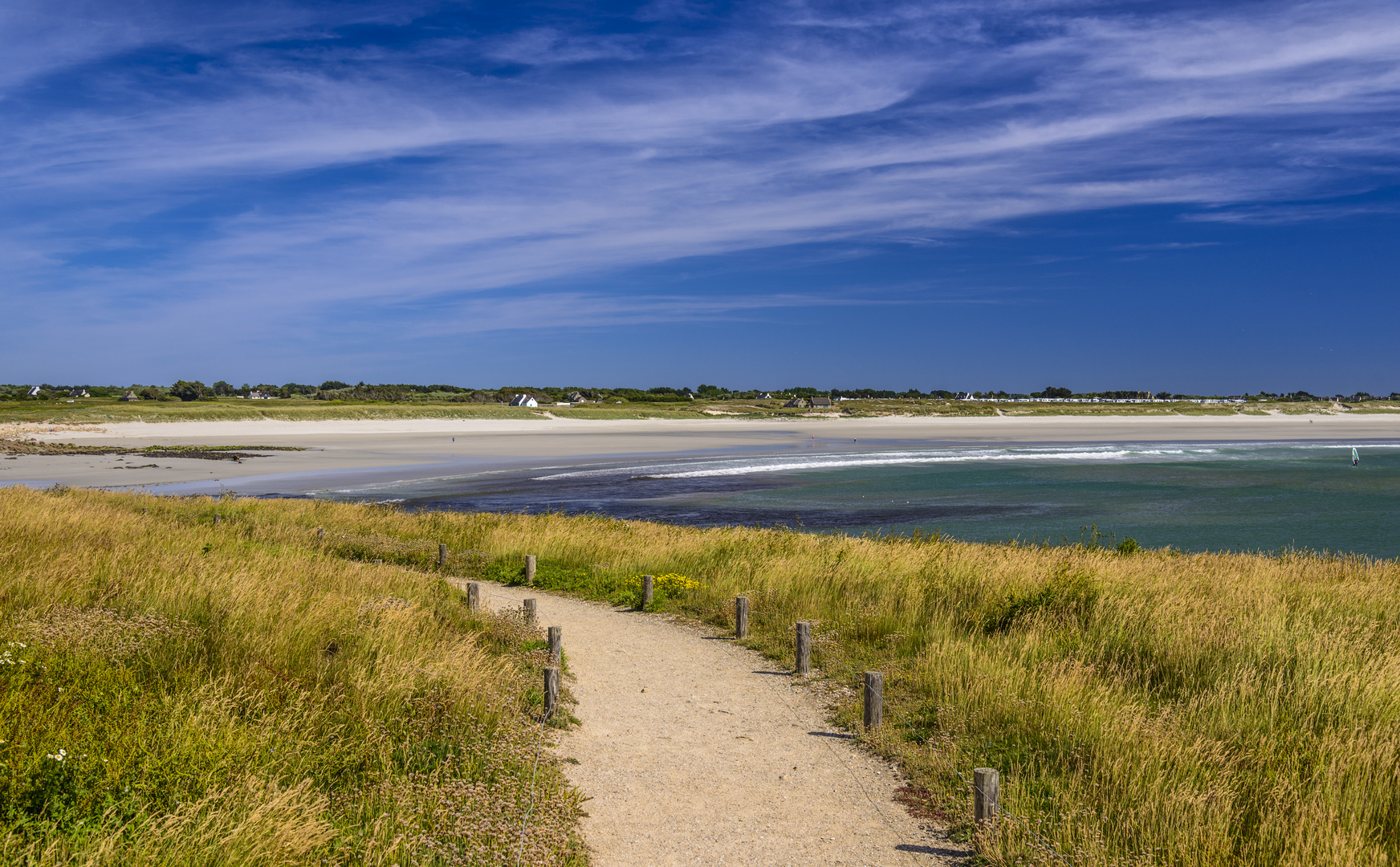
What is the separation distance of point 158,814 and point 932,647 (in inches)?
323

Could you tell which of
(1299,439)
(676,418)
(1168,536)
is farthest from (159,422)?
(1299,439)

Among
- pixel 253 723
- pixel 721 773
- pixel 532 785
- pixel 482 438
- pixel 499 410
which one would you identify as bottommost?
pixel 721 773

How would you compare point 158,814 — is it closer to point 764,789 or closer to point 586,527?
point 764,789

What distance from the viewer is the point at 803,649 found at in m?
10.7

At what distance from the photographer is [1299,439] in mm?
82500

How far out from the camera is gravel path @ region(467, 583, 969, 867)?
6.42 m

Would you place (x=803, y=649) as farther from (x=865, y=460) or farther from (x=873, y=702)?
(x=865, y=460)

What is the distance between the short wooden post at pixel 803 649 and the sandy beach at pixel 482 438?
33.5 metres

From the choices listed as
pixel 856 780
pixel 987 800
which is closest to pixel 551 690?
pixel 856 780

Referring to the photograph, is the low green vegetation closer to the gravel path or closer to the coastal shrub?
the gravel path

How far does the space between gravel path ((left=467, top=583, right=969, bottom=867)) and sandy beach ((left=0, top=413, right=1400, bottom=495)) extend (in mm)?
32848

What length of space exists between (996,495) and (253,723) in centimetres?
3683

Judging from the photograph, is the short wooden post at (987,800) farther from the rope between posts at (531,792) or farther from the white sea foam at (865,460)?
the white sea foam at (865,460)

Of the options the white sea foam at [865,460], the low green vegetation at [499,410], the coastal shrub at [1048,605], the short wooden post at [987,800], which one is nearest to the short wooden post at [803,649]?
the coastal shrub at [1048,605]
